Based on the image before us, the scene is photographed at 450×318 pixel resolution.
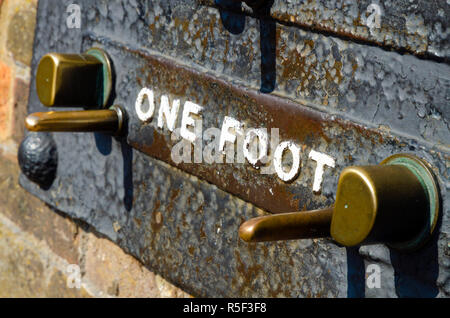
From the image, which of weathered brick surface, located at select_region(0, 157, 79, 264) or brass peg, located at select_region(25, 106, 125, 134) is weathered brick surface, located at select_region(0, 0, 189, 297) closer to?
weathered brick surface, located at select_region(0, 157, 79, 264)

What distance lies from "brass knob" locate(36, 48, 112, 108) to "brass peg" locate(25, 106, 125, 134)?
0.09 feet

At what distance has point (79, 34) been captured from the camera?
758 millimetres

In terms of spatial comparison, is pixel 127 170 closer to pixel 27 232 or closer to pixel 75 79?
pixel 75 79

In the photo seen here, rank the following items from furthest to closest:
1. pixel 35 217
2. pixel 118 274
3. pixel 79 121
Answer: pixel 35 217 < pixel 118 274 < pixel 79 121

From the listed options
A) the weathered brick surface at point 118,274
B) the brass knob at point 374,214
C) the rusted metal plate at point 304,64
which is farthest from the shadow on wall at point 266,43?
the weathered brick surface at point 118,274

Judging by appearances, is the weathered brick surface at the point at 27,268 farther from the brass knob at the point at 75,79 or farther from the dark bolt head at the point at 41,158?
the brass knob at the point at 75,79

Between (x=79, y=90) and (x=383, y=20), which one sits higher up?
(x=383, y=20)

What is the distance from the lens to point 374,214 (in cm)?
Answer: 40

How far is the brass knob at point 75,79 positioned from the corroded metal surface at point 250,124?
0.06 ft

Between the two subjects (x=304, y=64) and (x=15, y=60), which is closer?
(x=304, y=64)

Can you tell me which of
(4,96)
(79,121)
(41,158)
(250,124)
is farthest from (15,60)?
(250,124)

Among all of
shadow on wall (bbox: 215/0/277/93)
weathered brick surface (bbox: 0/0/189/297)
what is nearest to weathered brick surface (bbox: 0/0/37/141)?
weathered brick surface (bbox: 0/0/189/297)

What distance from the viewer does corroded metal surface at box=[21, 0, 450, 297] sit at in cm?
46

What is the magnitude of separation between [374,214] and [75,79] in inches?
15.5
